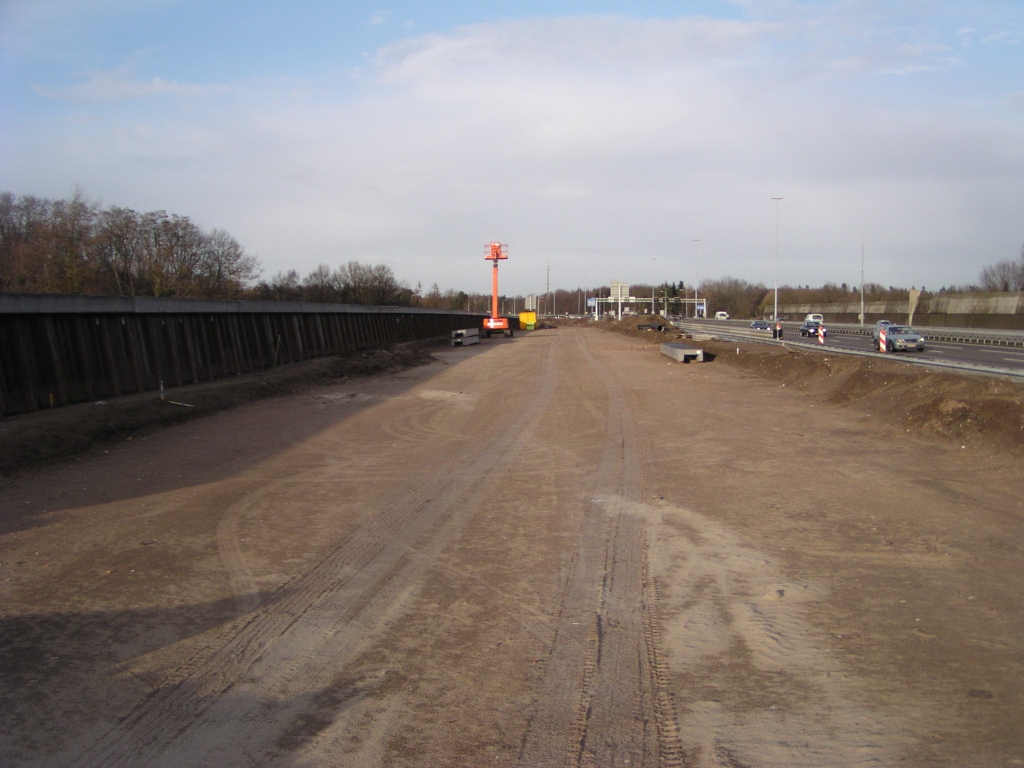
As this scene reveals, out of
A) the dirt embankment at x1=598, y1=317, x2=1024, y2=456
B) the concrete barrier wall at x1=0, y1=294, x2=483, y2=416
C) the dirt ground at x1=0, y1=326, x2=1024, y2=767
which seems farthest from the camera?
the concrete barrier wall at x1=0, y1=294, x2=483, y2=416

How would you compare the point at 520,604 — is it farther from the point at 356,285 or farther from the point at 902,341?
the point at 356,285

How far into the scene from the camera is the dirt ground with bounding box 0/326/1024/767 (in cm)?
443

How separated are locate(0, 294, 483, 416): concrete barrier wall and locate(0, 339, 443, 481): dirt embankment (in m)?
0.52

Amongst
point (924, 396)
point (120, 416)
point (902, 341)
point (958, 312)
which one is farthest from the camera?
point (958, 312)

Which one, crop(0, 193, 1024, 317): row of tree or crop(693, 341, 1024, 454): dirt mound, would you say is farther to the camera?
crop(0, 193, 1024, 317): row of tree

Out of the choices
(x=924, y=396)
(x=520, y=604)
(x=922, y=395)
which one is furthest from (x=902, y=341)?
(x=520, y=604)

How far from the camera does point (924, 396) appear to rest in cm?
1666

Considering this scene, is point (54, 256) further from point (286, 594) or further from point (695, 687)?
point (695, 687)

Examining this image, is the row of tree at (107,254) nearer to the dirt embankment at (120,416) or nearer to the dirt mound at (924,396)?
the dirt embankment at (120,416)

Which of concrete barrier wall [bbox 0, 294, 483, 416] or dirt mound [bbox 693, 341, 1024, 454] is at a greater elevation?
concrete barrier wall [bbox 0, 294, 483, 416]

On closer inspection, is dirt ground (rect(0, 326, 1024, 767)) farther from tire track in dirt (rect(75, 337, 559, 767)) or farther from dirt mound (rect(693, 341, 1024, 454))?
dirt mound (rect(693, 341, 1024, 454))

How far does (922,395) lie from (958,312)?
55805 millimetres

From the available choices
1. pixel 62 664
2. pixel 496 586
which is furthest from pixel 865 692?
pixel 62 664

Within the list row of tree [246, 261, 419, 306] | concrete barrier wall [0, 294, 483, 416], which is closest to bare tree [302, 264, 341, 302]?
row of tree [246, 261, 419, 306]
